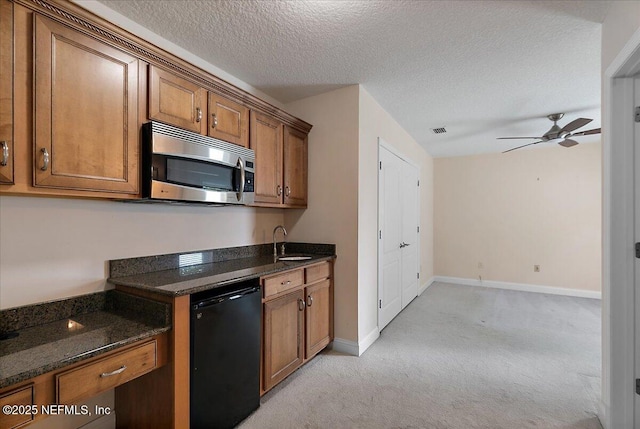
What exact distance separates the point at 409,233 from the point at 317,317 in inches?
92.1

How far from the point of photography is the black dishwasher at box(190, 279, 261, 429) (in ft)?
5.43

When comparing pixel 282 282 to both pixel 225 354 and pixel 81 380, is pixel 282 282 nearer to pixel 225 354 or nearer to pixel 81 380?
pixel 225 354

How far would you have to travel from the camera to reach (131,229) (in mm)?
1965

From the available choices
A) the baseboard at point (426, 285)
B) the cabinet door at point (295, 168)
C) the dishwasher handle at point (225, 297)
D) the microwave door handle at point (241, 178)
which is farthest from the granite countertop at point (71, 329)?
the baseboard at point (426, 285)

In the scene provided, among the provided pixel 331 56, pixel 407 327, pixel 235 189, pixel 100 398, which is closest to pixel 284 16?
pixel 331 56

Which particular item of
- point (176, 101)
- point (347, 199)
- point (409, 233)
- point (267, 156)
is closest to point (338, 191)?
point (347, 199)

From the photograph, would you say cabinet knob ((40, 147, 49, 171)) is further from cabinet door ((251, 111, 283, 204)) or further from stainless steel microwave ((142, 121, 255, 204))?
cabinet door ((251, 111, 283, 204))

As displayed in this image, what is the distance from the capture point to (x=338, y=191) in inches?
116

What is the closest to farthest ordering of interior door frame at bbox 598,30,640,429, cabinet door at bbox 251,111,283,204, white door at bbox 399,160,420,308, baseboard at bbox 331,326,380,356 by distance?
interior door frame at bbox 598,30,640,429 < cabinet door at bbox 251,111,283,204 < baseboard at bbox 331,326,380,356 < white door at bbox 399,160,420,308

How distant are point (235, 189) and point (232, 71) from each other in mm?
1098

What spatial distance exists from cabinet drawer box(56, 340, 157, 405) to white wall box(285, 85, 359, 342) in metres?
1.79

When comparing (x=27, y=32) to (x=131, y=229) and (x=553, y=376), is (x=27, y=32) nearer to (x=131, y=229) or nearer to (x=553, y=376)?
(x=131, y=229)

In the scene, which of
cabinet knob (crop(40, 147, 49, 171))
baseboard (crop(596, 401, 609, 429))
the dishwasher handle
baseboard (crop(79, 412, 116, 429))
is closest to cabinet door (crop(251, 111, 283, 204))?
the dishwasher handle

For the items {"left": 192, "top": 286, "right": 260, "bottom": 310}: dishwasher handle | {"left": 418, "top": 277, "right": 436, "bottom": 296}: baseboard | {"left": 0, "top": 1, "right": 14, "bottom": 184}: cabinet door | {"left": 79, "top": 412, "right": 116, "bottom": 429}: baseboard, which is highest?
{"left": 0, "top": 1, "right": 14, "bottom": 184}: cabinet door
